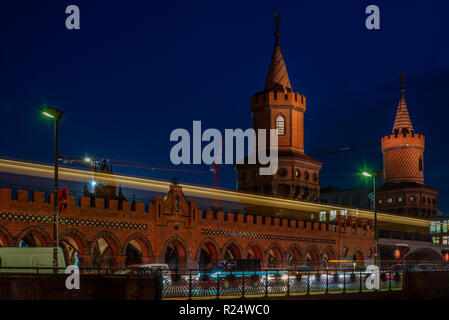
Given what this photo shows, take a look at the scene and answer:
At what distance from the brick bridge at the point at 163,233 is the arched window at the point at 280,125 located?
551 inches

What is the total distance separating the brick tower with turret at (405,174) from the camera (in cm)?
9294

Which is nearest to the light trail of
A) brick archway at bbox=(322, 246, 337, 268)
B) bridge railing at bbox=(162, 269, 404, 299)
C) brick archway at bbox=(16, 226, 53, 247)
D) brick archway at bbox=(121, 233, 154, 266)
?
brick archway at bbox=(16, 226, 53, 247)

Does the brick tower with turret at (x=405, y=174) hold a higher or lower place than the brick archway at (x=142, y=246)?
higher

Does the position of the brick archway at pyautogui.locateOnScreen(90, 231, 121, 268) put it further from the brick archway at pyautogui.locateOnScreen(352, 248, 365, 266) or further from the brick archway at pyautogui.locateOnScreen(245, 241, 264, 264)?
the brick archway at pyautogui.locateOnScreen(352, 248, 365, 266)

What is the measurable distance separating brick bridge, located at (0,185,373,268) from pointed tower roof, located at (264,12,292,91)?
18955 millimetres

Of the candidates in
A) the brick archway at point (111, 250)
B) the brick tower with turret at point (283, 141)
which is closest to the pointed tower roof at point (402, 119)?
the brick tower with turret at point (283, 141)

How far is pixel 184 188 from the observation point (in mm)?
61406

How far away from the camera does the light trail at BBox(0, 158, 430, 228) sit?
48991mm

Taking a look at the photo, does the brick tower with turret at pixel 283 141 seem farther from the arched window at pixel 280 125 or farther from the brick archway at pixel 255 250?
the brick archway at pixel 255 250

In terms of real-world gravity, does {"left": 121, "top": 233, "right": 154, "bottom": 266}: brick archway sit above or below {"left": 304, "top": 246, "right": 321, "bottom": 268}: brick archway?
above

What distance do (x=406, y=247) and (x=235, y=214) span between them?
3413cm

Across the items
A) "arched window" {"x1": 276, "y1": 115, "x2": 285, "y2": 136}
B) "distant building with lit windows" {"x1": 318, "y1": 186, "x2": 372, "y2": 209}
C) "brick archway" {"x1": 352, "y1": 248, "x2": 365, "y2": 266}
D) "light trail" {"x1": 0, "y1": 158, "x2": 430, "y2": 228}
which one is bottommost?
"brick archway" {"x1": 352, "y1": 248, "x2": 365, "y2": 266}

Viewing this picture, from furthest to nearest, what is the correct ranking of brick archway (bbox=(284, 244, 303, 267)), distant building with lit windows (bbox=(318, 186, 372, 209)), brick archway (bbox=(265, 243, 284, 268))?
1. distant building with lit windows (bbox=(318, 186, 372, 209))
2. brick archway (bbox=(284, 244, 303, 267))
3. brick archway (bbox=(265, 243, 284, 268))
